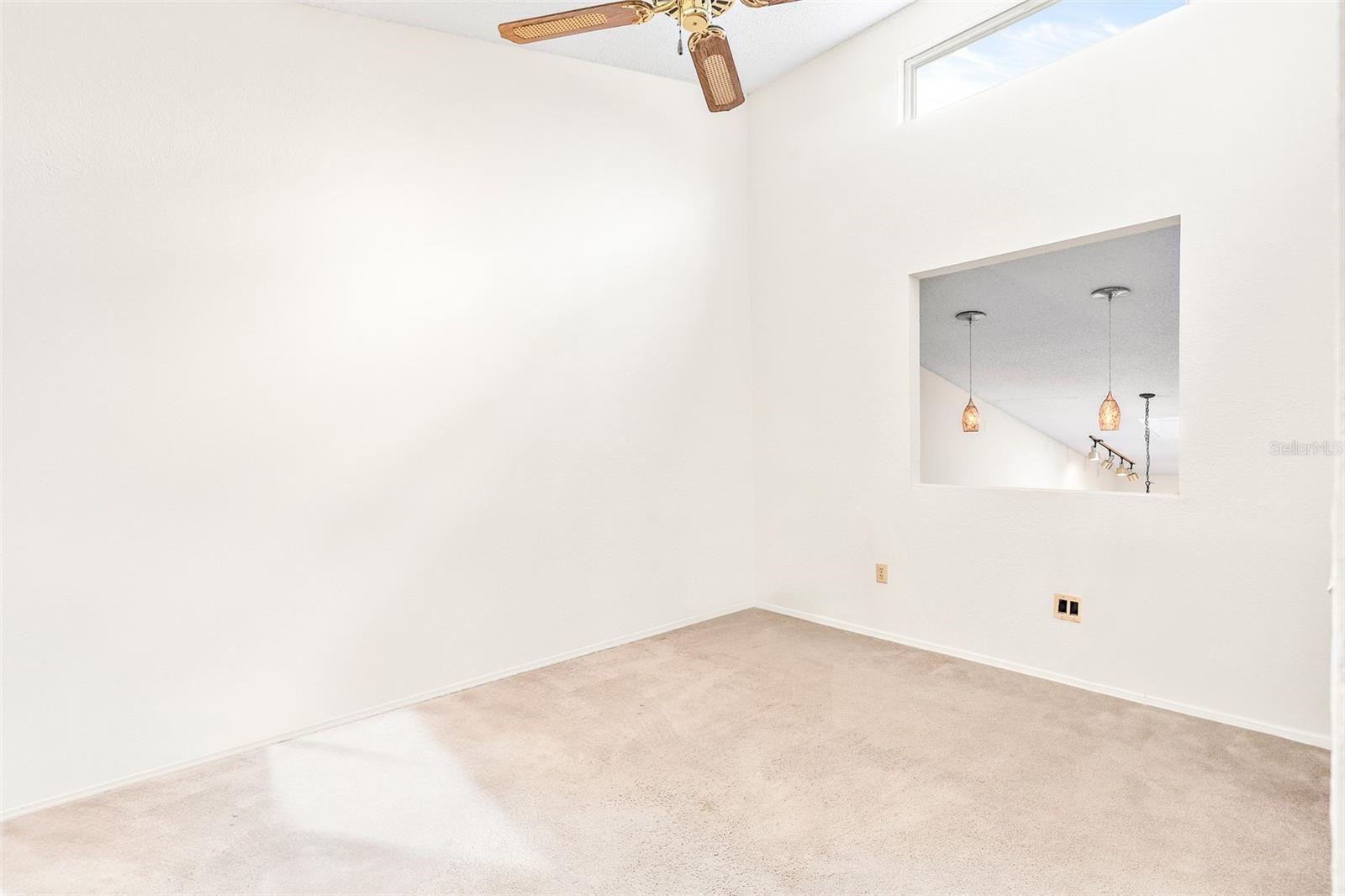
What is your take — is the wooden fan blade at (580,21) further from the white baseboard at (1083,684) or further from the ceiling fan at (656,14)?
the white baseboard at (1083,684)

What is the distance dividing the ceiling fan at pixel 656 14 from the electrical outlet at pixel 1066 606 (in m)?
2.52

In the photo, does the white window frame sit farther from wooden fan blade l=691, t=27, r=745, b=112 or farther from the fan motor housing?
the fan motor housing

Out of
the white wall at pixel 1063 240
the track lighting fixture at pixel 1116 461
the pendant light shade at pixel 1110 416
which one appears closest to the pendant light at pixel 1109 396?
the pendant light shade at pixel 1110 416

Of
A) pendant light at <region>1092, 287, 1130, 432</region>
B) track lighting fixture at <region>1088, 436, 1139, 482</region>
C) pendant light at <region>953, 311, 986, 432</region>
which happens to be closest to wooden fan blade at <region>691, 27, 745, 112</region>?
pendant light at <region>1092, 287, 1130, 432</region>

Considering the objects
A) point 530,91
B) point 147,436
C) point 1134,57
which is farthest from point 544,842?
point 1134,57

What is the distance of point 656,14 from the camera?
7.02ft

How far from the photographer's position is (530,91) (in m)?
3.41

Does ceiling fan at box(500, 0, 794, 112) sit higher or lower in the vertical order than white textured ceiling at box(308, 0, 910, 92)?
lower

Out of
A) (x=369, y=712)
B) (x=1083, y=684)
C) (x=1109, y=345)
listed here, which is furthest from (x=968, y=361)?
(x=369, y=712)

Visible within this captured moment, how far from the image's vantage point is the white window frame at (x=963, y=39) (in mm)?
3064

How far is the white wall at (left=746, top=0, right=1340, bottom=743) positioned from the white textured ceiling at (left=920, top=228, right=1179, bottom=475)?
2.28 ft

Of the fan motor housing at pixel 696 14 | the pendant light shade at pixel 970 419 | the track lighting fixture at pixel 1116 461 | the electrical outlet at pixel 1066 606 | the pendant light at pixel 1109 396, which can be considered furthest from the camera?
the track lighting fixture at pixel 1116 461

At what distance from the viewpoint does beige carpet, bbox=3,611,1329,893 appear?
71.4 inches

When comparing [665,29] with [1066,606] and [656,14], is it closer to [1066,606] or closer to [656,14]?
[656,14]
